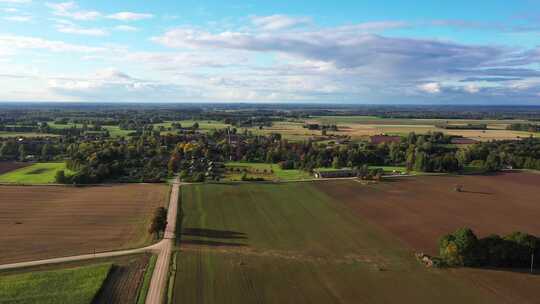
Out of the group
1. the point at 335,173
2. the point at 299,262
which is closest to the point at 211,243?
the point at 299,262

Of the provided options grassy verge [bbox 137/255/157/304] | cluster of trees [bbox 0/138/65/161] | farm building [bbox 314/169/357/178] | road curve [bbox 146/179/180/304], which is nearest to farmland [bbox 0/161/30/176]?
cluster of trees [bbox 0/138/65/161]

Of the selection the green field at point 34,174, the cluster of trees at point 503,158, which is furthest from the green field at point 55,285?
the cluster of trees at point 503,158

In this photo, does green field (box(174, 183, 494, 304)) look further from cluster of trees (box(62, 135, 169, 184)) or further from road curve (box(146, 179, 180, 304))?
cluster of trees (box(62, 135, 169, 184))

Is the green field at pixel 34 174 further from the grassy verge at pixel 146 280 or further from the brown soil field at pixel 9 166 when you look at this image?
the grassy verge at pixel 146 280

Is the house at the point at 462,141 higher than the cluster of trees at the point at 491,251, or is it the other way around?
the house at the point at 462,141

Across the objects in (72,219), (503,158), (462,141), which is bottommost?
(72,219)

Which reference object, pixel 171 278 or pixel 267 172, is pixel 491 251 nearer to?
pixel 171 278

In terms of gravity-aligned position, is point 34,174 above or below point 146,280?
above
